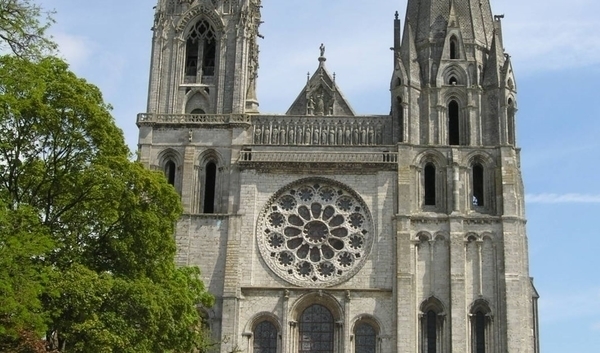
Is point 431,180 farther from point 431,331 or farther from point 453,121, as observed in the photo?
point 431,331

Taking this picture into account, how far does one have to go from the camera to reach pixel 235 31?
40375 mm

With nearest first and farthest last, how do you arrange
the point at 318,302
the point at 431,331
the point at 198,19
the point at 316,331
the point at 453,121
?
the point at 431,331 → the point at 316,331 → the point at 318,302 → the point at 453,121 → the point at 198,19

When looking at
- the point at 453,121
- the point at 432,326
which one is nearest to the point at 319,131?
the point at 453,121

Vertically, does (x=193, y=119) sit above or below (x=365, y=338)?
above

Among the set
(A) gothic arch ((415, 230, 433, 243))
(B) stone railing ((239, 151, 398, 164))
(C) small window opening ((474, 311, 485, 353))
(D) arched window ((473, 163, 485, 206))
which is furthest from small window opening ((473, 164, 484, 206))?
(C) small window opening ((474, 311, 485, 353))

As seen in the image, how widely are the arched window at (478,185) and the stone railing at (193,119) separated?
9.11 m

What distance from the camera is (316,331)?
1425 inches

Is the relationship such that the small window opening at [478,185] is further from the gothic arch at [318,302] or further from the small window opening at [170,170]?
the small window opening at [170,170]

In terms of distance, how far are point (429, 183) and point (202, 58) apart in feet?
35.2

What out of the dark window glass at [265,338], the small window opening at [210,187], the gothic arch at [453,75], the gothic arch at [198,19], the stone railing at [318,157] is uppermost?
the gothic arch at [198,19]

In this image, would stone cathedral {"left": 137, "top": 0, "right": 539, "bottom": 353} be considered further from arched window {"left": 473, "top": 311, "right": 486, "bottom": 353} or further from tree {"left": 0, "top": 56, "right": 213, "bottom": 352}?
tree {"left": 0, "top": 56, "right": 213, "bottom": 352}

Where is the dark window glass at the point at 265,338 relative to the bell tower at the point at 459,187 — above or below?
below

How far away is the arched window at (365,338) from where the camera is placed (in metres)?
35.8

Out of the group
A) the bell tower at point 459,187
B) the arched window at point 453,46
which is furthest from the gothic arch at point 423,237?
the arched window at point 453,46
